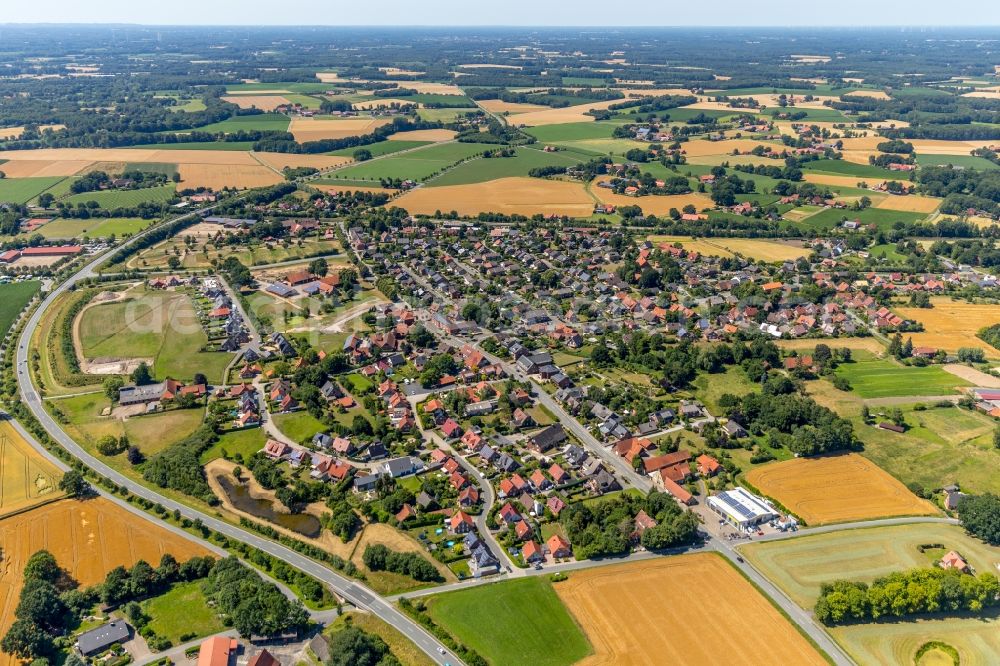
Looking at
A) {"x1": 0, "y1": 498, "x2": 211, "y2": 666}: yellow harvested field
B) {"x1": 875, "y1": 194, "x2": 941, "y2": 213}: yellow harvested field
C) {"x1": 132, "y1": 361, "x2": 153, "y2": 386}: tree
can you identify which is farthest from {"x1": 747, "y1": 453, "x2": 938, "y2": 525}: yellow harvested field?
{"x1": 875, "y1": 194, "x2": 941, "y2": 213}: yellow harvested field

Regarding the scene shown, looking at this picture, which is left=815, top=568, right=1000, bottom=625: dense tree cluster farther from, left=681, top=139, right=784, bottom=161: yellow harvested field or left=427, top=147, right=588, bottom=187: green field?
left=681, top=139, right=784, bottom=161: yellow harvested field

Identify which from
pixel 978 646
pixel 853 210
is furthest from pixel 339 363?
pixel 853 210

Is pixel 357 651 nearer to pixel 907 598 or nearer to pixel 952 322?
pixel 907 598

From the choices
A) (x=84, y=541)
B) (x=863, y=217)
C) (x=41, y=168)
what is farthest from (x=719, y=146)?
(x=84, y=541)

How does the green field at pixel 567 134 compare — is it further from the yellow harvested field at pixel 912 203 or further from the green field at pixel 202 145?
the green field at pixel 202 145

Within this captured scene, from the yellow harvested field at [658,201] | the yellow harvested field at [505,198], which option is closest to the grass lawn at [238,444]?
the yellow harvested field at [505,198]

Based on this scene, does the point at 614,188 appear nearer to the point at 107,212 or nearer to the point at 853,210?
the point at 853,210
